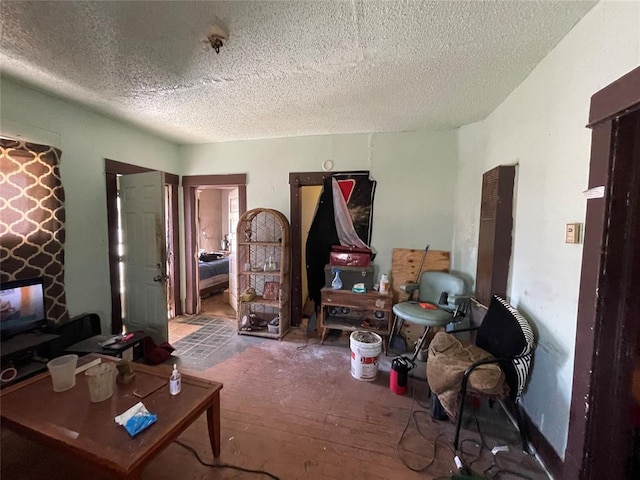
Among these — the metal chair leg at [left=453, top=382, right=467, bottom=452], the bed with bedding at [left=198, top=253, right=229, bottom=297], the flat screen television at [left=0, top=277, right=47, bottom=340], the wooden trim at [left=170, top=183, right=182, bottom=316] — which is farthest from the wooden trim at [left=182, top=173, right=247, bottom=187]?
the metal chair leg at [left=453, top=382, right=467, bottom=452]

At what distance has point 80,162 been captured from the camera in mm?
2475

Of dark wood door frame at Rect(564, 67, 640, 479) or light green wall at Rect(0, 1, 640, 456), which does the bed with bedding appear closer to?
light green wall at Rect(0, 1, 640, 456)

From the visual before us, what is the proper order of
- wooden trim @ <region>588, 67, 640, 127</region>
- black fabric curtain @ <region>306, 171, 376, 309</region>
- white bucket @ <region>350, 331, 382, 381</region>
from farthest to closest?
black fabric curtain @ <region>306, 171, 376, 309</region>
white bucket @ <region>350, 331, 382, 381</region>
wooden trim @ <region>588, 67, 640, 127</region>

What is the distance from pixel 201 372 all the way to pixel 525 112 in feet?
10.8

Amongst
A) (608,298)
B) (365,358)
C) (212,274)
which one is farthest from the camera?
(212,274)

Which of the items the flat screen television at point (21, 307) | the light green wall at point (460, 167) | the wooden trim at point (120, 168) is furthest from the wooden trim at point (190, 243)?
the flat screen television at point (21, 307)

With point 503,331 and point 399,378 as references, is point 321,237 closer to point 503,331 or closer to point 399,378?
point 399,378

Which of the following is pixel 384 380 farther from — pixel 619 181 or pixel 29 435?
pixel 29 435

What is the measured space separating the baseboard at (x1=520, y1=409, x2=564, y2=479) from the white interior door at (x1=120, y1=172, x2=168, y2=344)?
10.0ft

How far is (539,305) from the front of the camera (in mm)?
1641

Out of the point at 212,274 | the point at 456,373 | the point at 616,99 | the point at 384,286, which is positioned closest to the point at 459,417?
the point at 456,373

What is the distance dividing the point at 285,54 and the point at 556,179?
1.72 metres

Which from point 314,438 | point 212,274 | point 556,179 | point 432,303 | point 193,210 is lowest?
point 314,438

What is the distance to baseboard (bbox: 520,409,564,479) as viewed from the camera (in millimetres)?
1398
